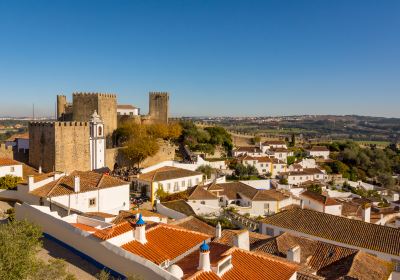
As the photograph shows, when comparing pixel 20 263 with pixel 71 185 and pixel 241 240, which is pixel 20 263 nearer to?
pixel 241 240

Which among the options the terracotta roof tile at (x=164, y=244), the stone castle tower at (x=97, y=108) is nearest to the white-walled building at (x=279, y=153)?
the stone castle tower at (x=97, y=108)

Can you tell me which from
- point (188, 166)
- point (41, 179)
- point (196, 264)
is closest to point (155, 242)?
point (196, 264)

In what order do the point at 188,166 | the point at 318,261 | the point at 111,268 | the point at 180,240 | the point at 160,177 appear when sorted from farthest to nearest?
the point at 188,166 < the point at 160,177 < the point at 318,261 < the point at 180,240 < the point at 111,268

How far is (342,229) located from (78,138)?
1481cm

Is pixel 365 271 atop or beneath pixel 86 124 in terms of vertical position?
beneath

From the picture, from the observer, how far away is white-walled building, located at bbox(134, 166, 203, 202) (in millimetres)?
22625

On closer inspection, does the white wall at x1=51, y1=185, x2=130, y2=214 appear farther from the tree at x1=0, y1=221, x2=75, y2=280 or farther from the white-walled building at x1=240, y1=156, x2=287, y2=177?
the white-walled building at x1=240, y1=156, x2=287, y2=177

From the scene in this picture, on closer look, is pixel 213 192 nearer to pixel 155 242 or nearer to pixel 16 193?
pixel 16 193

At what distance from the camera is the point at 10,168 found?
18109 mm

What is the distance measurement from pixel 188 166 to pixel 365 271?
19.3 m

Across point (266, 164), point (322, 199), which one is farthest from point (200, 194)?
point (266, 164)

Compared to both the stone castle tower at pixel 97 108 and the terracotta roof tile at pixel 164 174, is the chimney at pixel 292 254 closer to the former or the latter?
the terracotta roof tile at pixel 164 174

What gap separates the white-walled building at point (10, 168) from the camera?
17797mm

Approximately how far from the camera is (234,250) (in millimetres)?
8164
